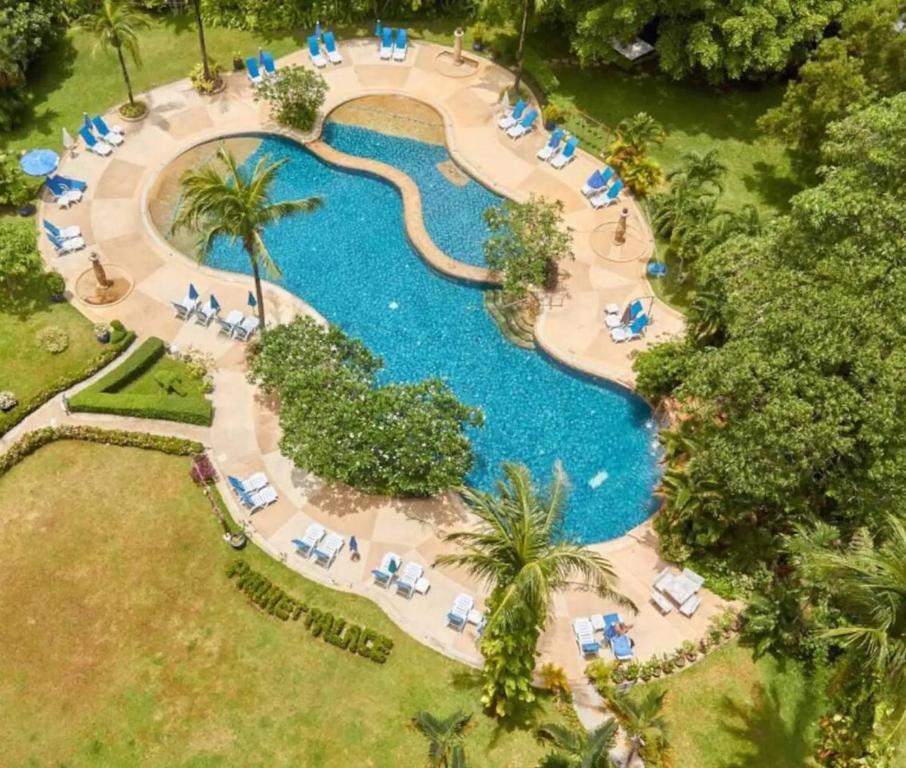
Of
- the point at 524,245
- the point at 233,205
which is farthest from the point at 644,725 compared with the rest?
the point at 233,205

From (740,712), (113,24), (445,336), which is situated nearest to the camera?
(740,712)

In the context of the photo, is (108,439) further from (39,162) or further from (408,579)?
(39,162)

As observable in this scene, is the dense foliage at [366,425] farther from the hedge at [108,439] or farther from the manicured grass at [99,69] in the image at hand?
the manicured grass at [99,69]

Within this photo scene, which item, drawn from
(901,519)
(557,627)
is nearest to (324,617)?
(557,627)

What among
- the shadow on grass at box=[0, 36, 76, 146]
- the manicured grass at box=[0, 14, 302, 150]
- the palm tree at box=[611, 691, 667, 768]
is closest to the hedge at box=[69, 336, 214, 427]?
the manicured grass at box=[0, 14, 302, 150]

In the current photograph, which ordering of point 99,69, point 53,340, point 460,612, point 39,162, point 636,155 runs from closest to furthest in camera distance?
1. point 460,612
2. point 53,340
3. point 39,162
4. point 636,155
5. point 99,69
